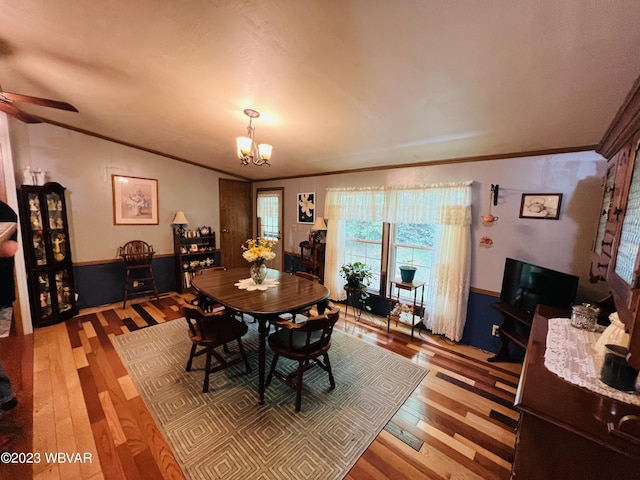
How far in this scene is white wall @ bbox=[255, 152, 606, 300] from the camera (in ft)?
7.39

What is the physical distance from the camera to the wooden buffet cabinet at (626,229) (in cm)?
87

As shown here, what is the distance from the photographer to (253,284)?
274cm

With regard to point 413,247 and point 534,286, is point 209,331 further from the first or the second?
point 534,286

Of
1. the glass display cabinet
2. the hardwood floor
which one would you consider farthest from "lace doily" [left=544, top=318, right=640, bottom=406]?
the glass display cabinet

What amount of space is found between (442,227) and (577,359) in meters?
1.91

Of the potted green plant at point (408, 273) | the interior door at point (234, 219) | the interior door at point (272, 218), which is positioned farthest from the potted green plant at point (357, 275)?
the interior door at point (234, 219)

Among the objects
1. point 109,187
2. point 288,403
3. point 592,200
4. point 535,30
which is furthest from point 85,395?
point 592,200

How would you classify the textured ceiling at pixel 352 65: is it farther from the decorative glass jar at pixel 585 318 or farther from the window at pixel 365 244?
the window at pixel 365 244

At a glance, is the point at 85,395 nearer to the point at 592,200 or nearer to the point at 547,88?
the point at 547,88

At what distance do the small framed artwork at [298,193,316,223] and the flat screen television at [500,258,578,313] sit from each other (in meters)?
2.98

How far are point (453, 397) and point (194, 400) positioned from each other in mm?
2202

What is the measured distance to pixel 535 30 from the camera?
3.70 ft

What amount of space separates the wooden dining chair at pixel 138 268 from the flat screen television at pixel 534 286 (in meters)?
4.95

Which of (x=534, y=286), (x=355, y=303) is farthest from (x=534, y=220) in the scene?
(x=355, y=303)
